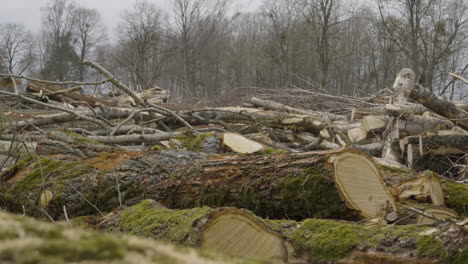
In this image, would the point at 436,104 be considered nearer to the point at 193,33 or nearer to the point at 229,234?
the point at 229,234

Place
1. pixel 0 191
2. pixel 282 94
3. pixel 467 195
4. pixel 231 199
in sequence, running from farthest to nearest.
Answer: pixel 282 94
pixel 0 191
pixel 467 195
pixel 231 199

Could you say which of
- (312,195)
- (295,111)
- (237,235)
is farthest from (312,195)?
(295,111)

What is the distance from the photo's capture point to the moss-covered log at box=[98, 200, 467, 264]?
2.05 m

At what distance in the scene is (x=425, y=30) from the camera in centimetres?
2433

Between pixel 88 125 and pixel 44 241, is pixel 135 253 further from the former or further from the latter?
pixel 88 125

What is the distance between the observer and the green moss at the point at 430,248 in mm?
1994

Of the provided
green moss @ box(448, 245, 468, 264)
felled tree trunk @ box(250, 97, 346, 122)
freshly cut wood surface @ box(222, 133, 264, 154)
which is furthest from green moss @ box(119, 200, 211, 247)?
felled tree trunk @ box(250, 97, 346, 122)

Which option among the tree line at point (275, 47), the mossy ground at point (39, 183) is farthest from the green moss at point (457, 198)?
the tree line at point (275, 47)

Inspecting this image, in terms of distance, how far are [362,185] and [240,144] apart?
203 centimetres

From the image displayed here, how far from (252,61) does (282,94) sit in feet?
92.7

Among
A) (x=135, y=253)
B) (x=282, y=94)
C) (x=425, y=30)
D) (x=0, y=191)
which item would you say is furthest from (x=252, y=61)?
(x=135, y=253)

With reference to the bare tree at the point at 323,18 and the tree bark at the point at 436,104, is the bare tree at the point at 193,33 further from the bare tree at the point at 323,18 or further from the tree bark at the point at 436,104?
the tree bark at the point at 436,104

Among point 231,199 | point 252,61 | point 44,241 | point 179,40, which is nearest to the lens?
point 44,241

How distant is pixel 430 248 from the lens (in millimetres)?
2037
